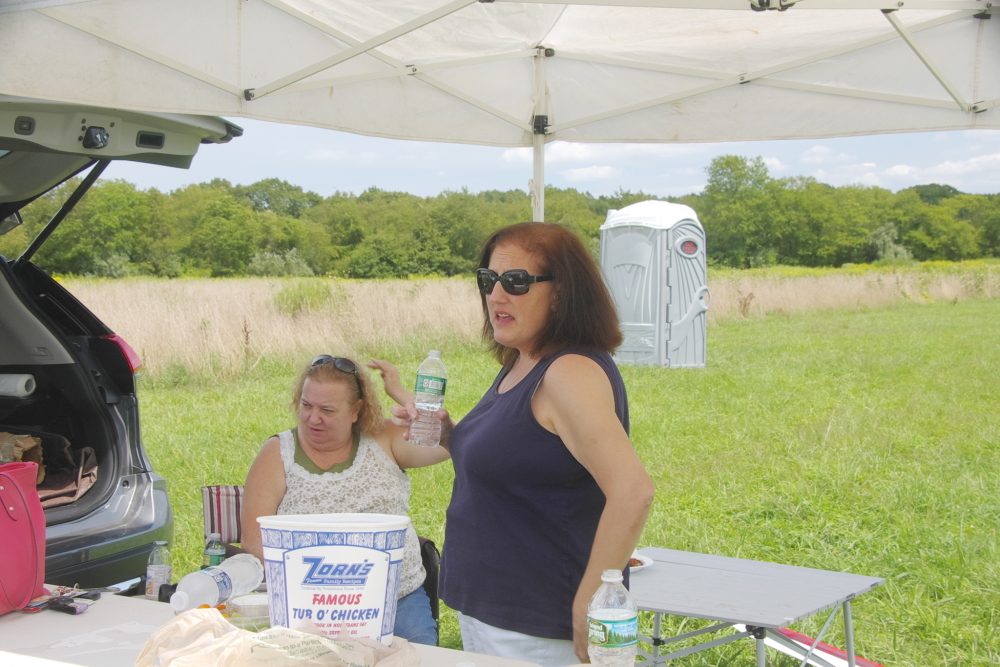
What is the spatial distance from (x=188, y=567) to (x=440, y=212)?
108ft

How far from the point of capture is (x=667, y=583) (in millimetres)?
3158

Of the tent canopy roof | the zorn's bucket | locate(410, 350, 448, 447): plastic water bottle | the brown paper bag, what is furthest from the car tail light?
the zorn's bucket

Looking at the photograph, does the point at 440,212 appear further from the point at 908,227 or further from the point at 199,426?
the point at 908,227

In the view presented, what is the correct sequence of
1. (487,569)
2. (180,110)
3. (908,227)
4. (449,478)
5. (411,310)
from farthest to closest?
(908,227), (411,310), (449,478), (180,110), (487,569)

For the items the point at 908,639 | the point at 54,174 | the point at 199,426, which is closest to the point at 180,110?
the point at 54,174

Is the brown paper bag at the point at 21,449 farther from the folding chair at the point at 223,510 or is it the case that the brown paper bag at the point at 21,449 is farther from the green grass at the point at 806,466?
the green grass at the point at 806,466

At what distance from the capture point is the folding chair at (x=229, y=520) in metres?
2.95

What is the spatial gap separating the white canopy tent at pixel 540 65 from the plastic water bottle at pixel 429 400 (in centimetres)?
129

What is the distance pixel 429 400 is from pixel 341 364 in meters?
0.71

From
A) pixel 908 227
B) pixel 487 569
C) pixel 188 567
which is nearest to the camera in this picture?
pixel 487 569

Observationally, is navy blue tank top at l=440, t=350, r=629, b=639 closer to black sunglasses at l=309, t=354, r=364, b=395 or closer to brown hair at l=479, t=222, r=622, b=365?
brown hair at l=479, t=222, r=622, b=365

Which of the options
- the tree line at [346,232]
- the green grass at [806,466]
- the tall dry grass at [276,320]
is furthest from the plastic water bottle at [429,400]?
the tree line at [346,232]

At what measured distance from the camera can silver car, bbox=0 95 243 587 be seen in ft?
9.33

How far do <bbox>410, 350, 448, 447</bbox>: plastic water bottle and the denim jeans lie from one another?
2.25 ft
